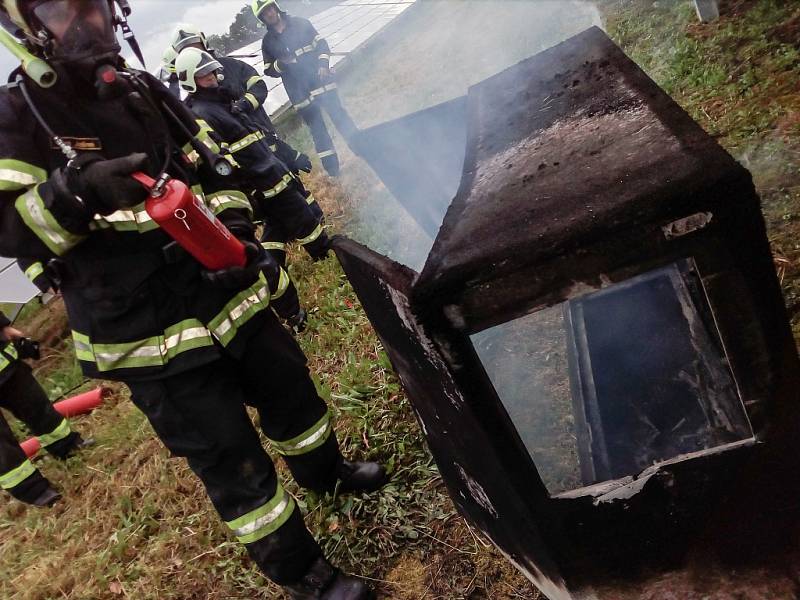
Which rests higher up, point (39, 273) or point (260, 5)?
point (260, 5)

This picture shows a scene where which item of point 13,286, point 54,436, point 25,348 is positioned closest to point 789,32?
point 25,348

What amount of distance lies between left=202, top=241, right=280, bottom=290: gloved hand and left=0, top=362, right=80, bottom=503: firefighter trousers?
2.70 meters

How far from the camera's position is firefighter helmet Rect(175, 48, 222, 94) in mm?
4211

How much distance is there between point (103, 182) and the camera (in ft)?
5.17

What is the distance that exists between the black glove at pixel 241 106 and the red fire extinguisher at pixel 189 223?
296 cm

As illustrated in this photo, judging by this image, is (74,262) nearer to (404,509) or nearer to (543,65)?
(404,509)

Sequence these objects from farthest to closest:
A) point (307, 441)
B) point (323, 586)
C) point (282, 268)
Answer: point (282, 268), point (307, 441), point (323, 586)

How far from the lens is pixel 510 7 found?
9047 millimetres

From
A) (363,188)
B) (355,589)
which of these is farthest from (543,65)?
(363,188)

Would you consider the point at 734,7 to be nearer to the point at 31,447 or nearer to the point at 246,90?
the point at 246,90

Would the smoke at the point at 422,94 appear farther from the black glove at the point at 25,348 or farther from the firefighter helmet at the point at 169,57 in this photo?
the black glove at the point at 25,348

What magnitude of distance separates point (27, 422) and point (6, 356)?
0.61 metres

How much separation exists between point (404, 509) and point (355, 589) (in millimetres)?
427

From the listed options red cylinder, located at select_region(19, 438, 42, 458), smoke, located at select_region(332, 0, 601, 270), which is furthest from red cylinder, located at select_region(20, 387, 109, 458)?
smoke, located at select_region(332, 0, 601, 270)
